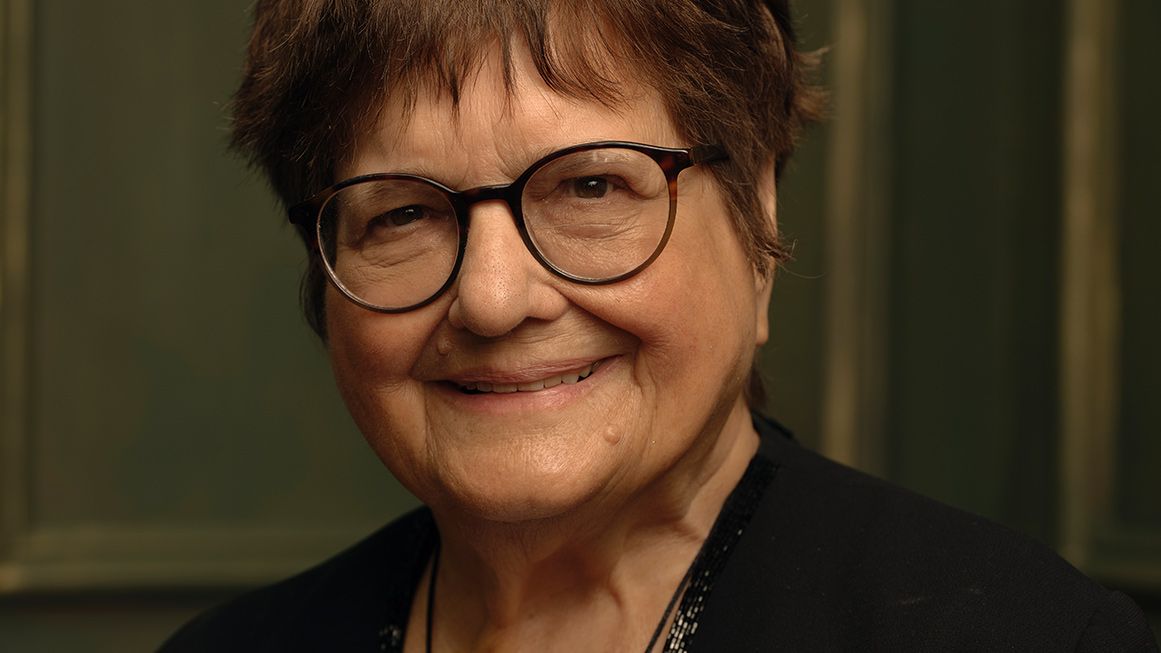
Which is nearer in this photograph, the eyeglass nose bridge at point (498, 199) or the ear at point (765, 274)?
the eyeglass nose bridge at point (498, 199)

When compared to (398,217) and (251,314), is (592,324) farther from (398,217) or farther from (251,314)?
(251,314)

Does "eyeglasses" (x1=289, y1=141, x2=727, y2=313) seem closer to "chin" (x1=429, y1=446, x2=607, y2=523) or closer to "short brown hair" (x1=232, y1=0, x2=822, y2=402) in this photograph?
"short brown hair" (x1=232, y1=0, x2=822, y2=402)

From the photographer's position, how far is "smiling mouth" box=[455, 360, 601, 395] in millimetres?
1327

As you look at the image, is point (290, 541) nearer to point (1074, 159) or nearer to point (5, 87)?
point (5, 87)

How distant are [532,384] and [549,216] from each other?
0.17 metres

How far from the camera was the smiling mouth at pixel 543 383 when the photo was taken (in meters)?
1.33

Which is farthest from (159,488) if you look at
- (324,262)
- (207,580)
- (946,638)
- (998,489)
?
(946,638)

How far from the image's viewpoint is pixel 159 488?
9.04 feet

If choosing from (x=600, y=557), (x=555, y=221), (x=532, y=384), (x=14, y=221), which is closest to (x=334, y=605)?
(x=600, y=557)

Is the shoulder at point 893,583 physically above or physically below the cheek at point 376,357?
below

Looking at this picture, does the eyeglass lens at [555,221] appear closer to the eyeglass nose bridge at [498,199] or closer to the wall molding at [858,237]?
the eyeglass nose bridge at [498,199]

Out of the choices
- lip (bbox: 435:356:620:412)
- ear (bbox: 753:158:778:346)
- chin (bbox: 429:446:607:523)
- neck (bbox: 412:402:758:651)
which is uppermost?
ear (bbox: 753:158:778:346)

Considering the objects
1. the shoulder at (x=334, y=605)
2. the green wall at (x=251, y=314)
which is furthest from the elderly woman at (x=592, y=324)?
the green wall at (x=251, y=314)

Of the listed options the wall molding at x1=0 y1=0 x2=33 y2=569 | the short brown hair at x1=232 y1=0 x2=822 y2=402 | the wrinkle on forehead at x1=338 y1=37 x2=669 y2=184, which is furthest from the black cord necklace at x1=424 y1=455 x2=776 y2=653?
the wall molding at x1=0 y1=0 x2=33 y2=569
